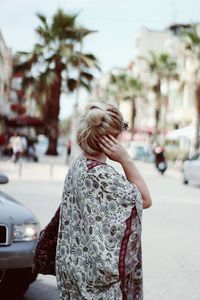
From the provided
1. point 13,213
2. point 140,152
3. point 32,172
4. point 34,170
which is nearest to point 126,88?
point 140,152

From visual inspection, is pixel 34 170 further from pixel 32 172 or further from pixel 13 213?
pixel 13 213

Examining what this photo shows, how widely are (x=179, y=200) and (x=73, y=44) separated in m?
26.1

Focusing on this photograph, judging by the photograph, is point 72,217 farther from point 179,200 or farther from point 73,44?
point 73,44

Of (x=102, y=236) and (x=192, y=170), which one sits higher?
(x=102, y=236)

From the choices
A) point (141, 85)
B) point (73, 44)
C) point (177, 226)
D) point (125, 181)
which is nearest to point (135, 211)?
point (125, 181)

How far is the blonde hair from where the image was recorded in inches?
117

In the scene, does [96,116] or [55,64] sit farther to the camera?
[55,64]

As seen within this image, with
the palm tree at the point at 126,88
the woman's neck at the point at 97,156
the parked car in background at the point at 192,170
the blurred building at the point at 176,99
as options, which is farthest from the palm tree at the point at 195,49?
the woman's neck at the point at 97,156

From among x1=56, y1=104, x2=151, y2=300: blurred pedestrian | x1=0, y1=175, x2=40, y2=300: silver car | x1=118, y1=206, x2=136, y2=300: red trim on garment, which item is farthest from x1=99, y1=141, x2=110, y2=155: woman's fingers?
x1=0, y1=175, x2=40, y2=300: silver car

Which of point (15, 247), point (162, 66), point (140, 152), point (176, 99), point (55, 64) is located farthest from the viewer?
point (176, 99)

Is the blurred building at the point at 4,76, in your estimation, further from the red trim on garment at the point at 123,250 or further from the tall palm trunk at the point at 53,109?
the red trim on garment at the point at 123,250

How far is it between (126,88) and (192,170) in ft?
183

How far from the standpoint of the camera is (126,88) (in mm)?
80500

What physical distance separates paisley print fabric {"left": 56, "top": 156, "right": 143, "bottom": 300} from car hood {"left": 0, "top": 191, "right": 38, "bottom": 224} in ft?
7.93
